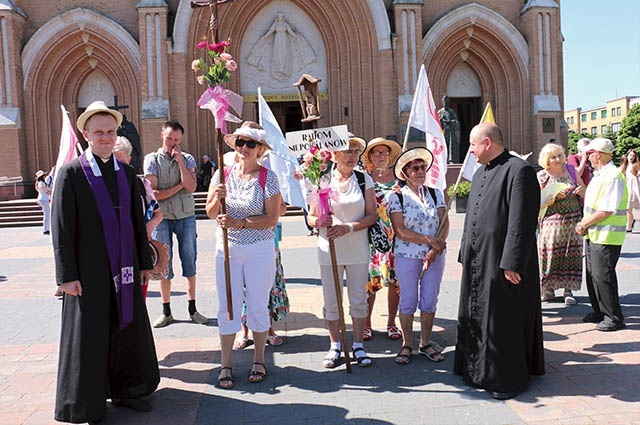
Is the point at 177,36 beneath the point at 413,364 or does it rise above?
above

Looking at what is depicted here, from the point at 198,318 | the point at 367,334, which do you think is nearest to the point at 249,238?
the point at 367,334

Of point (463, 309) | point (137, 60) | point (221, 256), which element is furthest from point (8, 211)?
point (463, 309)

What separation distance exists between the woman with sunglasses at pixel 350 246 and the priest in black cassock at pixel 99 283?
1600 millimetres

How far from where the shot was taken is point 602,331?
551 cm

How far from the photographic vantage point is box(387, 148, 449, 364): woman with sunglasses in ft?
15.7

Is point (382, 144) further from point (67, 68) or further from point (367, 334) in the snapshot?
point (67, 68)

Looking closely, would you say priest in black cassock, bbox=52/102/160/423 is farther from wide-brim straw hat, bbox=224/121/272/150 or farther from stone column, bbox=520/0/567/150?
stone column, bbox=520/0/567/150

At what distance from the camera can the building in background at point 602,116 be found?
90750 millimetres

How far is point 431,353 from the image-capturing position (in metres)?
4.83

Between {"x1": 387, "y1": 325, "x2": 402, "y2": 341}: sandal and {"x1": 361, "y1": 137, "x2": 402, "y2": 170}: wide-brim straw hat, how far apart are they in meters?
1.69

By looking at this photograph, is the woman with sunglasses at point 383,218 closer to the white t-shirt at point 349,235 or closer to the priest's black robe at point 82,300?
the white t-shirt at point 349,235

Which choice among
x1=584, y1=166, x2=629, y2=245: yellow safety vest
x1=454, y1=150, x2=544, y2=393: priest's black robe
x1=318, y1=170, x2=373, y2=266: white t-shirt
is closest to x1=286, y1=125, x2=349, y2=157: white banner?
x1=318, y1=170, x2=373, y2=266: white t-shirt

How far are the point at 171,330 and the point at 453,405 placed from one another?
10.9 ft

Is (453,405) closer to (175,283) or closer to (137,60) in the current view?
(175,283)
